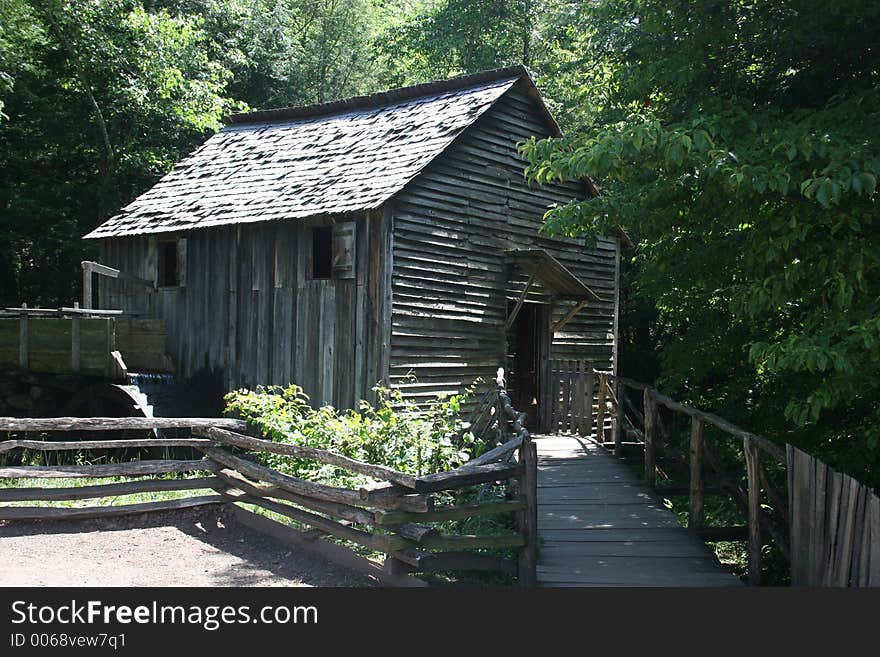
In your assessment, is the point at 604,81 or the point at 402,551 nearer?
the point at 402,551

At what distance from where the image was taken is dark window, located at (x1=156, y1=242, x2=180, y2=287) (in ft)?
53.1

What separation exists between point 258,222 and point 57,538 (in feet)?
21.6

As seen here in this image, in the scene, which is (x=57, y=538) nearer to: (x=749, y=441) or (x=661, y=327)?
(x=749, y=441)

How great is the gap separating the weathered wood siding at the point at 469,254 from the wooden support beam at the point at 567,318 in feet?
1.28

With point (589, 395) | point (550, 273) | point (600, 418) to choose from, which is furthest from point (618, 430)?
point (550, 273)

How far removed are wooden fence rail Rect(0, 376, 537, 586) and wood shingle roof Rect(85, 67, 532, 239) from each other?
463 cm

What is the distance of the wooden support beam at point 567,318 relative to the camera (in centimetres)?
1463

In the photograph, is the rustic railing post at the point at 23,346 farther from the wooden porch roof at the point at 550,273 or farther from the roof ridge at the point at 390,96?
the wooden porch roof at the point at 550,273

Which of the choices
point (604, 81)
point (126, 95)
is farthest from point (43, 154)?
point (604, 81)

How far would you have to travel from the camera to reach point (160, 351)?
14.9m

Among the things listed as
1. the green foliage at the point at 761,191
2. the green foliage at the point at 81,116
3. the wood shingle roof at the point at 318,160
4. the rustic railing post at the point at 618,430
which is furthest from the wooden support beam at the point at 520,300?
the green foliage at the point at 81,116

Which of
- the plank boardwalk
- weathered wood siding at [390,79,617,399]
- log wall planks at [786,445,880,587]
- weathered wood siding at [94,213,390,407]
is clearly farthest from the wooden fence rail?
weathered wood siding at [94,213,390,407]

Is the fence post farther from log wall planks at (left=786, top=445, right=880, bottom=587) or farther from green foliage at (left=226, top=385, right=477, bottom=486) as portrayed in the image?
log wall planks at (left=786, top=445, right=880, bottom=587)

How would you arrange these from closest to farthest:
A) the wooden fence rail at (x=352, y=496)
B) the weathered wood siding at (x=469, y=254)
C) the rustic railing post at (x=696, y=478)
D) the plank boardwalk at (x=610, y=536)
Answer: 1. the wooden fence rail at (x=352, y=496)
2. the plank boardwalk at (x=610, y=536)
3. the rustic railing post at (x=696, y=478)
4. the weathered wood siding at (x=469, y=254)
